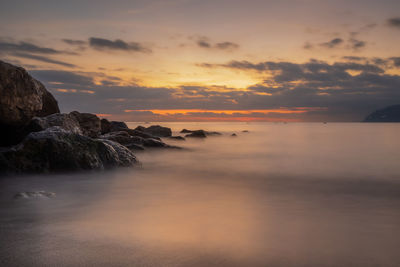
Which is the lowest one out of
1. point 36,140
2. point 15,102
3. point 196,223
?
point 196,223

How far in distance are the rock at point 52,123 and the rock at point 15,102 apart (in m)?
0.44

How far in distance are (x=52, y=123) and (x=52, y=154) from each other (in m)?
2.08

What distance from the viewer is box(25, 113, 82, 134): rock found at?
930 centimetres

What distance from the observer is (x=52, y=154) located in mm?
8164

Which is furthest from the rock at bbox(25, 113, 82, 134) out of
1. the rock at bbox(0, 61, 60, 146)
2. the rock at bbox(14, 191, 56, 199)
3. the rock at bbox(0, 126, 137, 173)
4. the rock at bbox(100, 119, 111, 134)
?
the rock at bbox(100, 119, 111, 134)

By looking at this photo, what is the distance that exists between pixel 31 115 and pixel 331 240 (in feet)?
30.9

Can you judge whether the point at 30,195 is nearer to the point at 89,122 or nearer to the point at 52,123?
the point at 52,123

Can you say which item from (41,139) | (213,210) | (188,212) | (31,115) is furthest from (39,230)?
(31,115)

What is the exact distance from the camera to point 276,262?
304 cm

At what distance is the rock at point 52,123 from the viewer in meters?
9.30

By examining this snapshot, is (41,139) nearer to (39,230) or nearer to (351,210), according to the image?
(39,230)

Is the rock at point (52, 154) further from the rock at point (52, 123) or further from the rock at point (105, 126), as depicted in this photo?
the rock at point (105, 126)

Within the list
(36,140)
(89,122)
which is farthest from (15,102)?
(89,122)

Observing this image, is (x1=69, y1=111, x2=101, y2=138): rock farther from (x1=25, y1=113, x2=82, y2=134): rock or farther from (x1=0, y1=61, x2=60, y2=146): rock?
(x1=0, y1=61, x2=60, y2=146): rock
